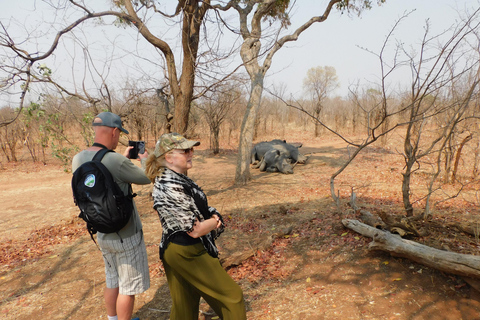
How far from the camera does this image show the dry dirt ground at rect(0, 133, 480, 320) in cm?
243

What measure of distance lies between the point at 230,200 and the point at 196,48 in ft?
11.6

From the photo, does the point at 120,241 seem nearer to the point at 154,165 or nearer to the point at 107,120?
the point at 154,165

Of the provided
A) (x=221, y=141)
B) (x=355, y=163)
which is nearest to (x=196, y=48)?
(x=355, y=163)

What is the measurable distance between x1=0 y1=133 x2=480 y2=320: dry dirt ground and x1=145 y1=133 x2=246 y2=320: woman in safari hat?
1045mm

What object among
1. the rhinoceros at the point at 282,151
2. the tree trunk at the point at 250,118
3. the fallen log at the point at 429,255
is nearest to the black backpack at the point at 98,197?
the fallen log at the point at 429,255

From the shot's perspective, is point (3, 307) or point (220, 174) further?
point (220, 174)

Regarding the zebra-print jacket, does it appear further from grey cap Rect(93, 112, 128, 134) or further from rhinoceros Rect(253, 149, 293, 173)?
rhinoceros Rect(253, 149, 293, 173)

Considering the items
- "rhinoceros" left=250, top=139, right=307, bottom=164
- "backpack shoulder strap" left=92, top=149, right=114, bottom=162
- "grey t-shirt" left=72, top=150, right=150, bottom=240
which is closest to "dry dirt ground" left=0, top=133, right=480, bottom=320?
"grey t-shirt" left=72, top=150, right=150, bottom=240

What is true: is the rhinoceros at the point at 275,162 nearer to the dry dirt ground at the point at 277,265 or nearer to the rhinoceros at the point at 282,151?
the rhinoceros at the point at 282,151

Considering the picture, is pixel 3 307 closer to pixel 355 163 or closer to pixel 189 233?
pixel 189 233

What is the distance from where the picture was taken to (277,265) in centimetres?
339

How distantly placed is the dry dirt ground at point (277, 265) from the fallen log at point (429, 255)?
5.8 inches

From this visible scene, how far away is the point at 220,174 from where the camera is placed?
1004 cm

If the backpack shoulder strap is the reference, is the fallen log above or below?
below
